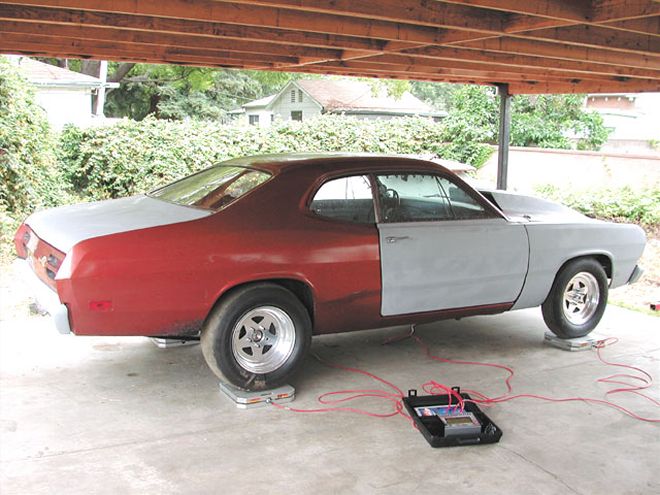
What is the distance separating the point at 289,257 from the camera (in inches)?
194

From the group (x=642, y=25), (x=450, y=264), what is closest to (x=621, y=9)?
(x=642, y=25)

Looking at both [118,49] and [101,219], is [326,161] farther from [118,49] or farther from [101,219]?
[118,49]

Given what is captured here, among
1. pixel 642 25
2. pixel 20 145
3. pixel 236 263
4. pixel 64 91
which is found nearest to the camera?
pixel 236 263

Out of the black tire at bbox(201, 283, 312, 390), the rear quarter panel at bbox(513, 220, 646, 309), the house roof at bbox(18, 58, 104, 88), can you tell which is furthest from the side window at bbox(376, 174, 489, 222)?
the house roof at bbox(18, 58, 104, 88)

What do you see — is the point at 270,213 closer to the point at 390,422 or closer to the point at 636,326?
the point at 390,422

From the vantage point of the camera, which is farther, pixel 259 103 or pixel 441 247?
pixel 259 103

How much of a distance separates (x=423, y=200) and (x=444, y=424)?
6.43 feet

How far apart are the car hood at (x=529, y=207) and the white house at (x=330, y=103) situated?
87.2 feet

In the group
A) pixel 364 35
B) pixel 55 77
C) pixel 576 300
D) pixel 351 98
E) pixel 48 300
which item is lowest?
pixel 576 300

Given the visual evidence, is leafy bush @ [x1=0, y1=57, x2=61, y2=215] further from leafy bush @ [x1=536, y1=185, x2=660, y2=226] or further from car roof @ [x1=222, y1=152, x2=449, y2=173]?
leafy bush @ [x1=536, y1=185, x2=660, y2=226]

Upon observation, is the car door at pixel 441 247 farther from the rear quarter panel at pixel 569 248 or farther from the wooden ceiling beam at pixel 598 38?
the wooden ceiling beam at pixel 598 38

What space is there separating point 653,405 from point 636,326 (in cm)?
225

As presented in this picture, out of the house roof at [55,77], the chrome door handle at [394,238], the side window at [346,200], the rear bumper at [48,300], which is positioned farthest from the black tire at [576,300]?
the house roof at [55,77]

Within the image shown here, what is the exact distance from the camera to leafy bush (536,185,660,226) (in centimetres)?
1348
